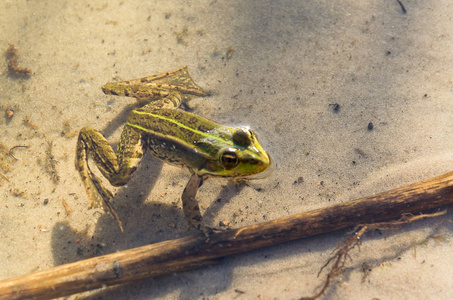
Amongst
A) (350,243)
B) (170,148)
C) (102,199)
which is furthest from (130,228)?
(350,243)

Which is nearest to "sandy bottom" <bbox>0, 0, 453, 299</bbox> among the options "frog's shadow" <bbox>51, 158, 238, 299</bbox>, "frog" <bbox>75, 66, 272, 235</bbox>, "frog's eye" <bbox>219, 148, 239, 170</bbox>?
"frog's shadow" <bbox>51, 158, 238, 299</bbox>

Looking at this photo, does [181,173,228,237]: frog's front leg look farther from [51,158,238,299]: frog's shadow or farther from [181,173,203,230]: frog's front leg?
[51,158,238,299]: frog's shadow

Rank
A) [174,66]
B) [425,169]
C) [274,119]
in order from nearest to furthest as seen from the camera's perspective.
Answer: [425,169], [274,119], [174,66]

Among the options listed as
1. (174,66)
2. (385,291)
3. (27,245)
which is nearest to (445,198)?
(385,291)

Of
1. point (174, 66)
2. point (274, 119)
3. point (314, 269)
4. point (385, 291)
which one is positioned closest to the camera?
point (385, 291)

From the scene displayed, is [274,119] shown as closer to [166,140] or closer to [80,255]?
[166,140]

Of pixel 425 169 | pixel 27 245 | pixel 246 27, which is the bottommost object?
pixel 425 169

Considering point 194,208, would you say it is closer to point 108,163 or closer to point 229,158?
point 229,158
